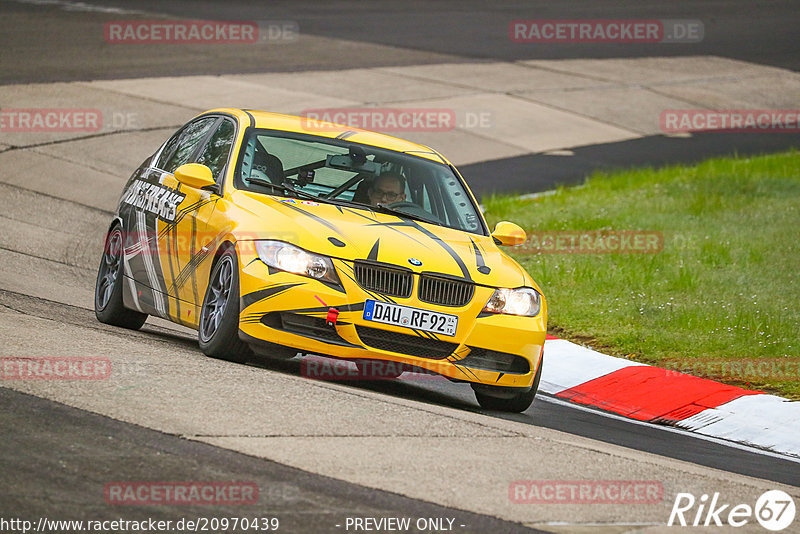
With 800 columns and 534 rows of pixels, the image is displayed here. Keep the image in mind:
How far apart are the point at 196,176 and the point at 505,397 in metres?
2.52

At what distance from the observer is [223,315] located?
26.6 ft

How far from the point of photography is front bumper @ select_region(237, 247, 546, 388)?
788 cm

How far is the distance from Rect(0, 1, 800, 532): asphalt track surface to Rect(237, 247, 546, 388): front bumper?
610 millimetres

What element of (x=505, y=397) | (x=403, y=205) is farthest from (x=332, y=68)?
(x=505, y=397)

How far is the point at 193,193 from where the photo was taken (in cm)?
909

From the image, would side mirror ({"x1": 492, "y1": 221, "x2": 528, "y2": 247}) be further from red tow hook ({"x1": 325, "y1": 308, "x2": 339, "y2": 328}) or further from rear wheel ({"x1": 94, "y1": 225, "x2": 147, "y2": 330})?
rear wheel ({"x1": 94, "y1": 225, "x2": 147, "y2": 330})

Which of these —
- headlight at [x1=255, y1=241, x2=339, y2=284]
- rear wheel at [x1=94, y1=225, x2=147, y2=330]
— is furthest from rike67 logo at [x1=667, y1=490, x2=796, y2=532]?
rear wheel at [x1=94, y1=225, x2=147, y2=330]

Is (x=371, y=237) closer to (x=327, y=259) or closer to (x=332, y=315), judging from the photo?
(x=327, y=259)

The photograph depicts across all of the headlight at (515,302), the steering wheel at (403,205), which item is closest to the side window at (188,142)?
the steering wheel at (403,205)

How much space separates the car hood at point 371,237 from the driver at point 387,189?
1.12 feet

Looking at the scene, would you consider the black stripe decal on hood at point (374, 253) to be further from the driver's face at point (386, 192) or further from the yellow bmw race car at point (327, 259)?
the driver's face at point (386, 192)

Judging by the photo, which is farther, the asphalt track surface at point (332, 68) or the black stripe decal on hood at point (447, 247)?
the black stripe decal on hood at point (447, 247)

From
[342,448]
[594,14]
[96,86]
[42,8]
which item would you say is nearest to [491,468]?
[342,448]

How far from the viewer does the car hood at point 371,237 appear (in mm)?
8039
